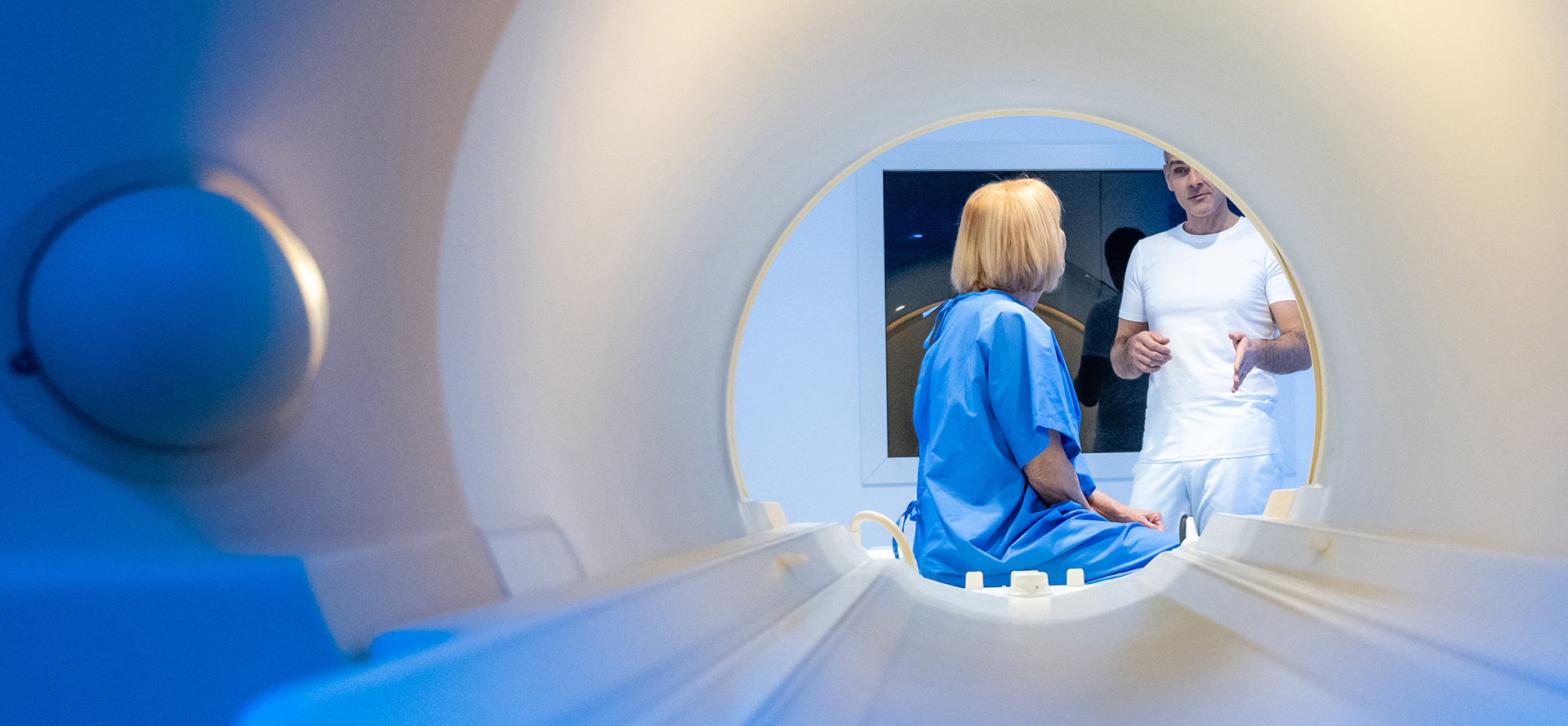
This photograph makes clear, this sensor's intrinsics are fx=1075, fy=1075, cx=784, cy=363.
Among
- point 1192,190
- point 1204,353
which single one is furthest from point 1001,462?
point 1192,190

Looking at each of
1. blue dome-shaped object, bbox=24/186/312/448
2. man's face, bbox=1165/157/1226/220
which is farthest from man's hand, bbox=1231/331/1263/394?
blue dome-shaped object, bbox=24/186/312/448

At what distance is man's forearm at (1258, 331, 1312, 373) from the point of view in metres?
2.33

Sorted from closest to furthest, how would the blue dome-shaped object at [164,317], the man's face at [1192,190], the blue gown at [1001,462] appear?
the blue dome-shaped object at [164,317]
the blue gown at [1001,462]
the man's face at [1192,190]

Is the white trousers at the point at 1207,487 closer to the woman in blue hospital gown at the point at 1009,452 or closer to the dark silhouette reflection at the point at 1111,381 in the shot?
the woman in blue hospital gown at the point at 1009,452

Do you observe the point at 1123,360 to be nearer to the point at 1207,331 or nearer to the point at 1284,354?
the point at 1207,331

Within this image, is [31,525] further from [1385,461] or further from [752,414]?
[752,414]

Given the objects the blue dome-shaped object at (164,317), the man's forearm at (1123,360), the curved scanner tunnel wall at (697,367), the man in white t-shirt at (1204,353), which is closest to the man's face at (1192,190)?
the man in white t-shirt at (1204,353)

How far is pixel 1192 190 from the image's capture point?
2.65 m

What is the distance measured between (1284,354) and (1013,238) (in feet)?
2.47

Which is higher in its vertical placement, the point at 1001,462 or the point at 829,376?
the point at 829,376

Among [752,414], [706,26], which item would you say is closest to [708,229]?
[706,26]

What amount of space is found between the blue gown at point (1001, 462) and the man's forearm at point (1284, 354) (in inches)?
25.3

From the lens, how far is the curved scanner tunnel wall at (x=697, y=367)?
380mm

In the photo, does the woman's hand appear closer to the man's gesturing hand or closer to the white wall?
the man's gesturing hand
